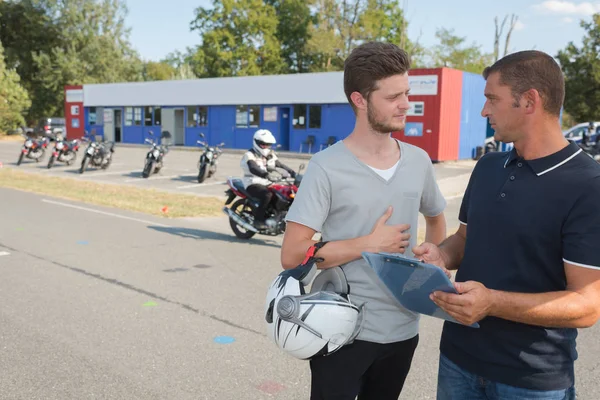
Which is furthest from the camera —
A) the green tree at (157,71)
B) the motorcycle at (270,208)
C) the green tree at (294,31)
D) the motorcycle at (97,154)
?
the green tree at (157,71)

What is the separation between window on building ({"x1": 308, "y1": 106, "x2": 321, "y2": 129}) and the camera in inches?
1207

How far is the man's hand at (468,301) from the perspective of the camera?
5.94 ft

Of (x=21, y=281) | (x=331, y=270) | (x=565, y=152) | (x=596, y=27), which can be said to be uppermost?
(x=596, y=27)

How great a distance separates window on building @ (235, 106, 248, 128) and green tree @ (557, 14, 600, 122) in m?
26.0

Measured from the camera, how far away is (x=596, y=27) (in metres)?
46.2

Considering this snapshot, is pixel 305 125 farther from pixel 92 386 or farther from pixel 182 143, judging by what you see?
pixel 92 386

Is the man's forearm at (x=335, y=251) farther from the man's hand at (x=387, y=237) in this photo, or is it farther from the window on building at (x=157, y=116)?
the window on building at (x=157, y=116)

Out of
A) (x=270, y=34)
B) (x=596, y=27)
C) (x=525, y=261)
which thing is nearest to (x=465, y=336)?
(x=525, y=261)

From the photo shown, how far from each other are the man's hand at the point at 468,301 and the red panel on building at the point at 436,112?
24137 mm

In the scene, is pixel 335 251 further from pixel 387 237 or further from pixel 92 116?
pixel 92 116

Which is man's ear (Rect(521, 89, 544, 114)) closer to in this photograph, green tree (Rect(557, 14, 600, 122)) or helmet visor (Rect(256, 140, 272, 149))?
helmet visor (Rect(256, 140, 272, 149))

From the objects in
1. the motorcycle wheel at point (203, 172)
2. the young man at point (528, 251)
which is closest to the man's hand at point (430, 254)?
the young man at point (528, 251)

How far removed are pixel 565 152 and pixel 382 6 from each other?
5714cm

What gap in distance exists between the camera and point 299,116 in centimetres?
3156
